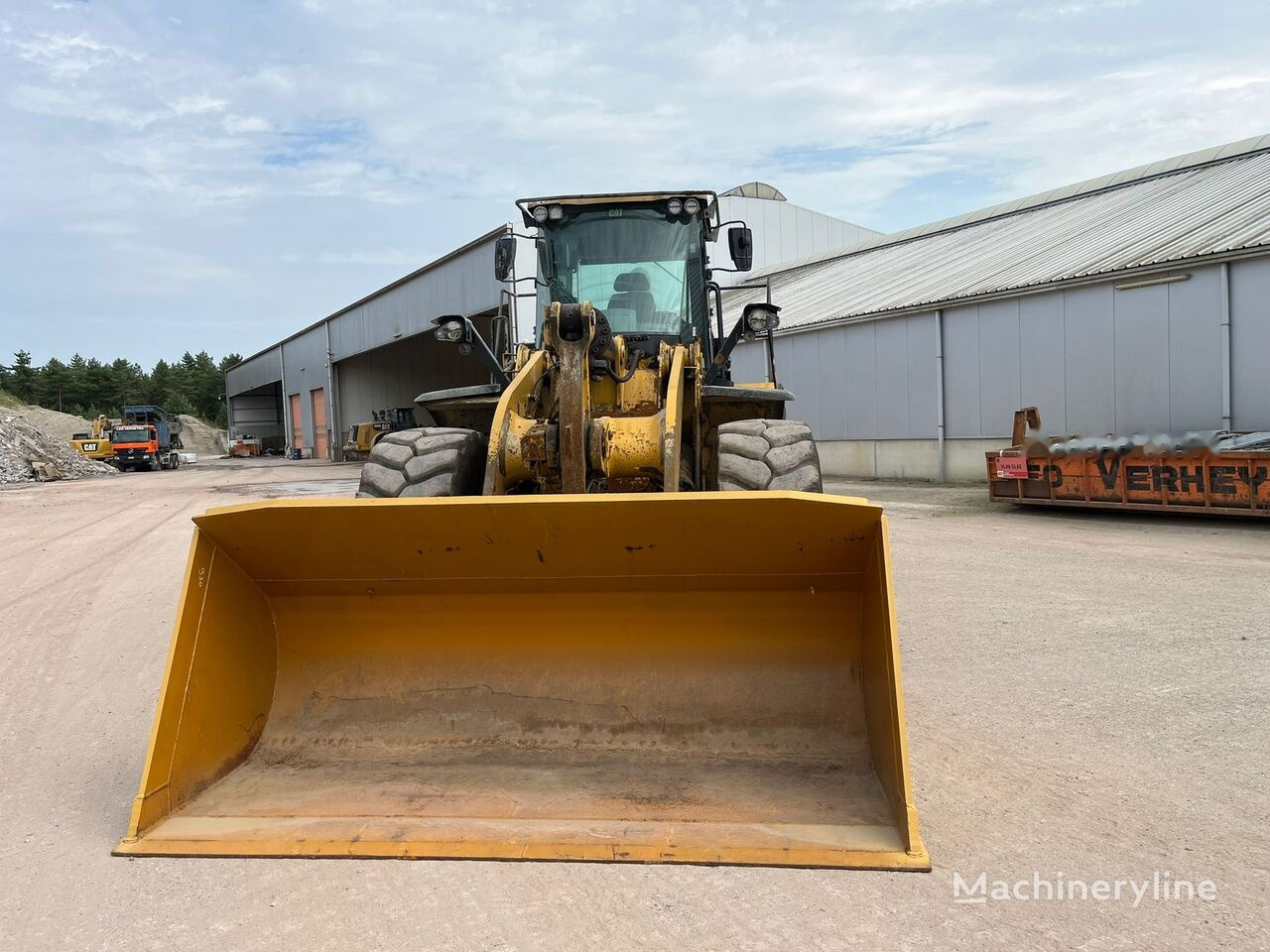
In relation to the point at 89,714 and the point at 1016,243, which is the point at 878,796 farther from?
the point at 1016,243

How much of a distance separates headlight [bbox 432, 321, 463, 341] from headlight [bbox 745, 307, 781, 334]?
1.77 meters

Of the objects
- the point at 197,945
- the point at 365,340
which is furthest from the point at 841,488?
the point at 365,340

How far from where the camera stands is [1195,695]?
417 centimetres

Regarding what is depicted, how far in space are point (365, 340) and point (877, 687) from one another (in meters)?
31.6

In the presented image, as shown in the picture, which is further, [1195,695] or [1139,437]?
[1139,437]

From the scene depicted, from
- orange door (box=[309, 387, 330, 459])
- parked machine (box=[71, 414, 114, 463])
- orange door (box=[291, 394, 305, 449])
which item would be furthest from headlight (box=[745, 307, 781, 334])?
orange door (box=[291, 394, 305, 449])

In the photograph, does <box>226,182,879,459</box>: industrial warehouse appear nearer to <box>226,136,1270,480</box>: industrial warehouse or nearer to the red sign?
<box>226,136,1270,480</box>: industrial warehouse

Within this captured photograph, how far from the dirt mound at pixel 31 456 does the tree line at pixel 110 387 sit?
157 feet

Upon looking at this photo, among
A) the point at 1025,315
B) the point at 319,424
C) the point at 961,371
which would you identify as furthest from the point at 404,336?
the point at 1025,315

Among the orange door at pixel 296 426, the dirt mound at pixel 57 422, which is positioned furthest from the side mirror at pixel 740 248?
the dirt mound at pixel 57 422

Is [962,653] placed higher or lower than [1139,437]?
lower

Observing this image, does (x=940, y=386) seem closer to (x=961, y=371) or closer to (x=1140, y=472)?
(x=961, y=371)

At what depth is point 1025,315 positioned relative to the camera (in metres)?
15.1

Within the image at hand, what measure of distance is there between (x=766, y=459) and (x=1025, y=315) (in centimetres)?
1246
